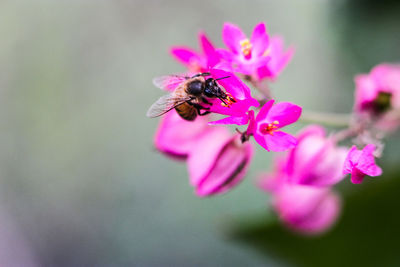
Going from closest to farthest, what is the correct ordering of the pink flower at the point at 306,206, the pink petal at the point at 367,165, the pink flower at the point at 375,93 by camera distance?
the pink petal at the point at 367,165 < the pink flower at the point at 375,93 < the pink flower at the point at 306,206

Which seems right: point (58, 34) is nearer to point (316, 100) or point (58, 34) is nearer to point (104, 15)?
point (104, 15)

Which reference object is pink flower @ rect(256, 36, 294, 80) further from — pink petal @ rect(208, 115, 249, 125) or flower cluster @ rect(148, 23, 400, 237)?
pink petal @ rect(208, 115, 249, 125)

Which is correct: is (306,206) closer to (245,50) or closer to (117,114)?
(245,50)

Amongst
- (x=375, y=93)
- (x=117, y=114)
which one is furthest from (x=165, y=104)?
(x=117, y=114)

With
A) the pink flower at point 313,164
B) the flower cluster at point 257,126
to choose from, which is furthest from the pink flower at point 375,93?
the pink flower at point 313,164

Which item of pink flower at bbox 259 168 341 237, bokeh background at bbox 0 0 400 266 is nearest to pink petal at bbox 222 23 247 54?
pink flower at bbox 259 168 341 237

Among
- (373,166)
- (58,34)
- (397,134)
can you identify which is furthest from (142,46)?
(373,166)

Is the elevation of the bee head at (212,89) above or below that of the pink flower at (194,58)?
below

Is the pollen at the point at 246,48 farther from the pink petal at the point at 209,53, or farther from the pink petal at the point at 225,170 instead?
the pink petal at the point at 225,170
